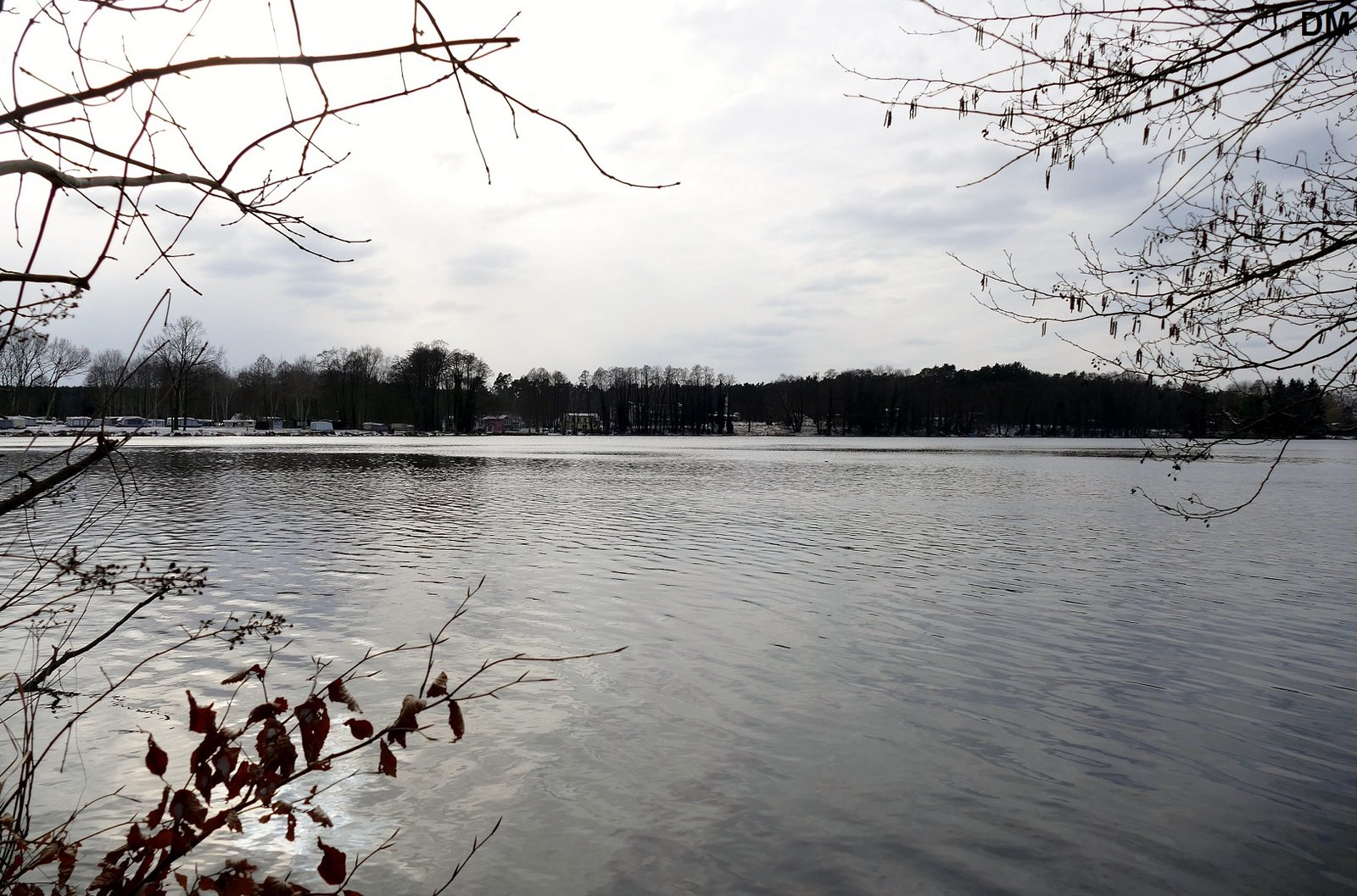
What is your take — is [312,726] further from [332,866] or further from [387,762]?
[332,866]

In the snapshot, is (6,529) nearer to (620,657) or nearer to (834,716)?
(620,657)

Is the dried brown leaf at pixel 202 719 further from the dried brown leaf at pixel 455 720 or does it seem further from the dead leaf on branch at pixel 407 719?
the dried brown leaf at pixel 455 720

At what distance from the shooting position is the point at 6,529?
19.9 meters

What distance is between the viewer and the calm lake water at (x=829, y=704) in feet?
18.4

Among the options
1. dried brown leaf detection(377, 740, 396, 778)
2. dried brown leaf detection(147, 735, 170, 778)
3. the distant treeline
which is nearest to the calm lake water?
dried brown leaf detection(377, 740, 396, 778)

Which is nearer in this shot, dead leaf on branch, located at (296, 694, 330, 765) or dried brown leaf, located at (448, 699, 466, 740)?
dead leaf on branch, located at (296, 694, 330, 765)

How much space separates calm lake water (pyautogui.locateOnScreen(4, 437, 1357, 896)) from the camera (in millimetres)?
5609

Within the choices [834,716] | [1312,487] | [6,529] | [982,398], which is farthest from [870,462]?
[982,398]

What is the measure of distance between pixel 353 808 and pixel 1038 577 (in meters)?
12.9

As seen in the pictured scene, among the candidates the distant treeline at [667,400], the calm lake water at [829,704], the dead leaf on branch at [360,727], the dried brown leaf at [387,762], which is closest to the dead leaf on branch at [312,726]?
the dead leaf on branch at [360,727]

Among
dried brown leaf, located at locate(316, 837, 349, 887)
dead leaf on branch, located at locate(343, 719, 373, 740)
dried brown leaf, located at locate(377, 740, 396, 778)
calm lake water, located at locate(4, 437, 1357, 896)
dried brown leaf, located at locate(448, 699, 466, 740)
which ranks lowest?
calm lake water, located at locate(4, 437, 1357, 896)

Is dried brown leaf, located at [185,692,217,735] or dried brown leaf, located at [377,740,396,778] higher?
dried brown leaf, located at [185,692,217,735]

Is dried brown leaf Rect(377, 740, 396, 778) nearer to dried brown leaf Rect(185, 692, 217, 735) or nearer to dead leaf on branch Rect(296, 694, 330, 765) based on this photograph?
dead leaf on branch Rect(296, 694, 330, 765)

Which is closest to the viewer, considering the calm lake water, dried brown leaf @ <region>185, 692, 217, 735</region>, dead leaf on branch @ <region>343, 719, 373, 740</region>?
dried brown leaf @ <region>185, 692, 217, 735</region>
